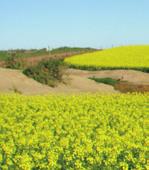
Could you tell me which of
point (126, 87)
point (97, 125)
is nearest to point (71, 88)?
point (126, 87)

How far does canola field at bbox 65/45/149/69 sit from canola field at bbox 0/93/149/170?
41848mm

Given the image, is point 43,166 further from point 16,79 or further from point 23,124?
point 16,79

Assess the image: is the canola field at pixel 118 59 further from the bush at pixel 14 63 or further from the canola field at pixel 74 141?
the canola field at pixel 74 141

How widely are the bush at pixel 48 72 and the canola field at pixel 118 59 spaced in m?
21.1

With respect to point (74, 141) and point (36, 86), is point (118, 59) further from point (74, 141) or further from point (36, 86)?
point (74, 141)

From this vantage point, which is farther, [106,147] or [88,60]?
[88,60]

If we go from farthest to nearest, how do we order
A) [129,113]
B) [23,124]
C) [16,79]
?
[16,79] < [129,113] < [23,124]

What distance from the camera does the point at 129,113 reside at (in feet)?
51.2

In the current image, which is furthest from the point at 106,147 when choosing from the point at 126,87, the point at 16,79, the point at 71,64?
the point at 71,64

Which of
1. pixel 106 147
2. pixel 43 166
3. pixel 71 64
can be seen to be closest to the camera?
pixel 43 166

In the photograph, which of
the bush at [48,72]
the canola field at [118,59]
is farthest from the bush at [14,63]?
the canola field at [118,59]

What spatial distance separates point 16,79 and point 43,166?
24763 millimetres

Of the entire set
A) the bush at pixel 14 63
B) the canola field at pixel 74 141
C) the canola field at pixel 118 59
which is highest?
the canola field at pixel 74 141

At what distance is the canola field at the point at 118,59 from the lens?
59344 millimetres
